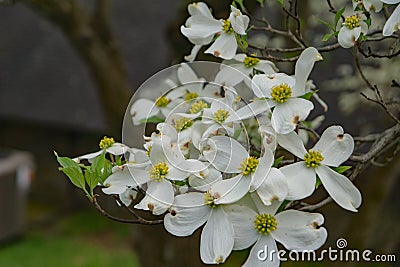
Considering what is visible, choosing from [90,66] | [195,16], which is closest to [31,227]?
[90,66]

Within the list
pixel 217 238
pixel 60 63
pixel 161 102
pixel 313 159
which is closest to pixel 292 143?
pixel 313 159

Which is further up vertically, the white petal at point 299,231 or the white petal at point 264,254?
the white petal at point 299,231

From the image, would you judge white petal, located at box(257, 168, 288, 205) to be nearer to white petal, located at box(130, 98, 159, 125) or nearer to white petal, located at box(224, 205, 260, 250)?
white petal, located at box(224, 205, 260, 250)

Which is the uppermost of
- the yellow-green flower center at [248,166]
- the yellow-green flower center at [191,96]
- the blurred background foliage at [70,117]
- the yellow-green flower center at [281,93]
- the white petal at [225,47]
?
the white petal at [225,47]

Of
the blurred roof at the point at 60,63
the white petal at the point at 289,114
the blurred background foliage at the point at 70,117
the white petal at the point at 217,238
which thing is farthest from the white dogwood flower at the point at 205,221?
the blurred roof at the point at 60,63

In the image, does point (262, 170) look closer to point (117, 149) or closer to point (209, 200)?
point (209, 200)

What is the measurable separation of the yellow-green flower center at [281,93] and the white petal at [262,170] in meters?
0.07

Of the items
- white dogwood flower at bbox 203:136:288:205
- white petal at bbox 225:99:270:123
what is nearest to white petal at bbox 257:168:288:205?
white dogwood flower at bbox 203:136:288:205

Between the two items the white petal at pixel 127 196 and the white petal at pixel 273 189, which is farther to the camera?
the white petal at pixel 127 196

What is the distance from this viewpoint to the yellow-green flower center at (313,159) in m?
0.71

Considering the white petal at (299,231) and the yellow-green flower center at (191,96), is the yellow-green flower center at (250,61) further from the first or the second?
the white petal at (299,231)

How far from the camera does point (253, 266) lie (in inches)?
27.0

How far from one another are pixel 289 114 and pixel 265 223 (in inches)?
4.7

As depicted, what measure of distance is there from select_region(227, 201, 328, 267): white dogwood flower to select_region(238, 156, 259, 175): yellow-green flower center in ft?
0.12
